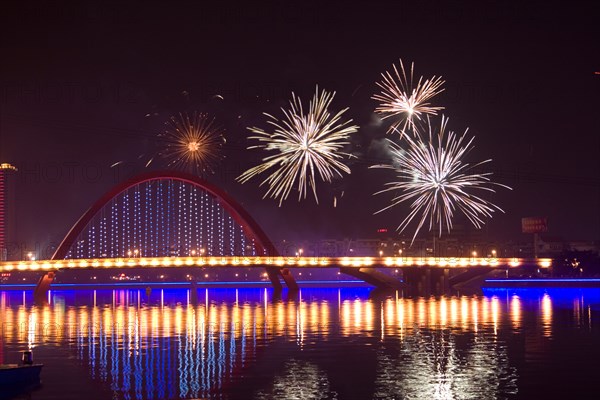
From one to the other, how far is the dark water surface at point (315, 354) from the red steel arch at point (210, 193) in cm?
5108

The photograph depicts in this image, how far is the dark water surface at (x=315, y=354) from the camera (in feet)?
119

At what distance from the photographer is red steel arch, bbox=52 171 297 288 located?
13462 cm

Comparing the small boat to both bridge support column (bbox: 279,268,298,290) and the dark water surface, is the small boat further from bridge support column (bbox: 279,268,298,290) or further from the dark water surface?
bridge support column (bbox: 279,268,298,290)

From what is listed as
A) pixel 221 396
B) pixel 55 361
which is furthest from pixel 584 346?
pixel 55 361

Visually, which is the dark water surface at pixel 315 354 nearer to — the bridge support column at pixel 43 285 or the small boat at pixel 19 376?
the small boat at pixel 19 376

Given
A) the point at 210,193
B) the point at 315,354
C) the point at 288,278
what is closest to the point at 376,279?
the point at 288,278

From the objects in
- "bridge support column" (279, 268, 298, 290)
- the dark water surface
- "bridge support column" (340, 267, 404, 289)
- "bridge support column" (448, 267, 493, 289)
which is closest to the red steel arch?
"bridge support column" (279, 268, 298, 290)

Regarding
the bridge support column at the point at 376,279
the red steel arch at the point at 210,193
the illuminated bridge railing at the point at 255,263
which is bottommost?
the bridge support column at the point at 376,279

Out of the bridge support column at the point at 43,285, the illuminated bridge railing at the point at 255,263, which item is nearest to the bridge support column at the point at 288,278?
the illuminated bridge railing at the point at 255,263

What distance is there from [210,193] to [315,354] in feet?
307

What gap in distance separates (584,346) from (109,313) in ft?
161

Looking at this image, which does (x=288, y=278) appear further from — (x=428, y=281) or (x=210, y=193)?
(x=428, y=281)

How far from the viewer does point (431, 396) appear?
33844 mm

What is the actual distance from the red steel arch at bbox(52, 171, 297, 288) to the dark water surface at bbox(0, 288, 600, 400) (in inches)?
2011
